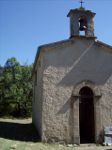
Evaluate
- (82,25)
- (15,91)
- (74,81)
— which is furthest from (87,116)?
(15,91)

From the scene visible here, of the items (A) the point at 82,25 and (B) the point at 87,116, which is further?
(B) the point at 87,116

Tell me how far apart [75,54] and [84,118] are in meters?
5.12

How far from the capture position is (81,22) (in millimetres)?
14414

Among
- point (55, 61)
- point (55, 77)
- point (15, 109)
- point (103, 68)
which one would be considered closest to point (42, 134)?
point (55, 77)

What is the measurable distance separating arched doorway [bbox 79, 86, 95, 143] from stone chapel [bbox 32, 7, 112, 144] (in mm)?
78

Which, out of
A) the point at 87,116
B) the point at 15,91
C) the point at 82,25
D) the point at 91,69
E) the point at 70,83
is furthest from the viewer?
the point at 15,91

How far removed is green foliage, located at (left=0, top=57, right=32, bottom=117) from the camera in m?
28.2

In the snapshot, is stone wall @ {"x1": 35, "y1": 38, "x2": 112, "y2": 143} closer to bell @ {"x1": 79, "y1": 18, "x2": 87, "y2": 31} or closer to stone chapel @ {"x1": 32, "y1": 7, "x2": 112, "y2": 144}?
stone chapel @ {"x1": 32, "y1": 7, "x2": 112, "y2": 144}

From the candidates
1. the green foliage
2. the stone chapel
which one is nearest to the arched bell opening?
the stone chapel

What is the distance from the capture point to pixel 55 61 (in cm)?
1317

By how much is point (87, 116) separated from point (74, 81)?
12.3 feet

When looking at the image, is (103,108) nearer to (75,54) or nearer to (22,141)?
(75,54)

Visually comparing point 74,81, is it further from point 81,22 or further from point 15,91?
point 15,91

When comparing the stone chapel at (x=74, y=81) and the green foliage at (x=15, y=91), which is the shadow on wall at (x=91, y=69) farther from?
the green foliage at (x=15, y=91)
